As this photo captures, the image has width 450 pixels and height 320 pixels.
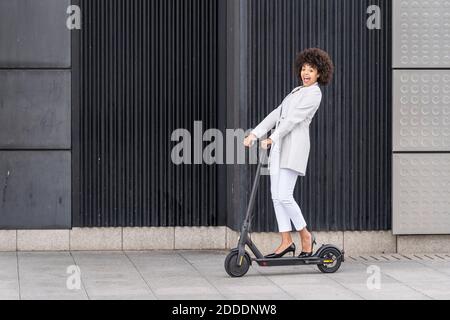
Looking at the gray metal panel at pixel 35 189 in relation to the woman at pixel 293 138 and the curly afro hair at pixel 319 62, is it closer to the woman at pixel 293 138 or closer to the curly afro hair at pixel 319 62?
the woman at pixel 293 138

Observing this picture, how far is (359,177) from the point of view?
41.4ft

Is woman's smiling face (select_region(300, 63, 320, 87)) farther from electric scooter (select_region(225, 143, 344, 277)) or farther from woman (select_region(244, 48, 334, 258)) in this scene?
electric scooter (select_region(225, 143, 344, 277))

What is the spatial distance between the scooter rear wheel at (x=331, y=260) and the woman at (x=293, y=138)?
16 centimetres

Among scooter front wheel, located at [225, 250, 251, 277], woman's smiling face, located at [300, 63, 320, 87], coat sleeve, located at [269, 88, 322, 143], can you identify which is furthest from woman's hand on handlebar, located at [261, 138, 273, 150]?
scooter front wheel, located at [225, 250, 251, 277]

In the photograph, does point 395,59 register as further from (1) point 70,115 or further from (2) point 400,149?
(1) point 70,115

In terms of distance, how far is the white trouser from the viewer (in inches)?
431

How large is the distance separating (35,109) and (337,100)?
3.37m

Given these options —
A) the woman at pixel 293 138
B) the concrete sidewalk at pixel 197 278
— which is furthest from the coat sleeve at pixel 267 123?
the concrete sidewalk at pixel 197 278

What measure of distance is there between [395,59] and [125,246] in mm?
3700

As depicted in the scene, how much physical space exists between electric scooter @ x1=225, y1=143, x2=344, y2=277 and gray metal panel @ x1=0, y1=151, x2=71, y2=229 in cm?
275

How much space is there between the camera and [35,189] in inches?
501

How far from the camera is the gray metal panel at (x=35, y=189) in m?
12.7
